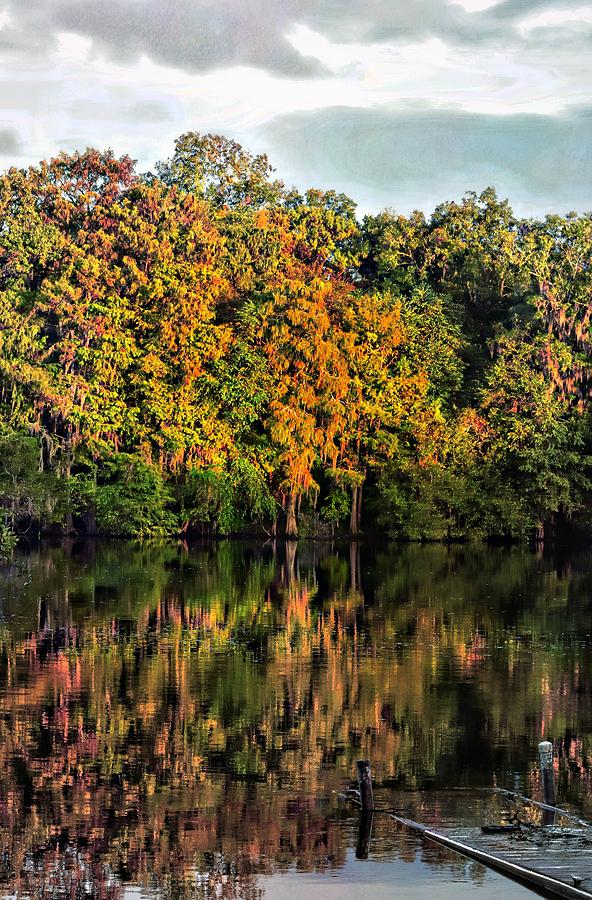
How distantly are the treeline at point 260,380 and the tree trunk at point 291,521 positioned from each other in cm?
11

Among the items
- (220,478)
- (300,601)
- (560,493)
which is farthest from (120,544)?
(300,601)

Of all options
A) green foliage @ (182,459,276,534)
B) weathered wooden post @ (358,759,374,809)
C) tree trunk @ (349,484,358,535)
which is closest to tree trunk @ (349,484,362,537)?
tree trunk @ (349,484,358,535)

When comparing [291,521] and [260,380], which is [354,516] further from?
[260,380]

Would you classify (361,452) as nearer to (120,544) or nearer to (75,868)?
(120,544)

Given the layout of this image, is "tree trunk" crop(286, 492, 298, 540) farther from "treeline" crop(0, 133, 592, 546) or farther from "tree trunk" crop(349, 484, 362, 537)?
"tree trunk" crop(349, 484, 362, 537)

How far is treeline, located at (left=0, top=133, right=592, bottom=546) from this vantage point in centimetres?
6372

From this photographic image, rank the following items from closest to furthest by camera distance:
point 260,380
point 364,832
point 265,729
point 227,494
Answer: point 364,832 → point 265,729 → point 227,494 → point 260,380

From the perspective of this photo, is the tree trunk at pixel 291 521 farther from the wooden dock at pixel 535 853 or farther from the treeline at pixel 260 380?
the wooden dock at pixel 535 853

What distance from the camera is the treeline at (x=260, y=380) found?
63.7m

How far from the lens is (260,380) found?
65.4 meters

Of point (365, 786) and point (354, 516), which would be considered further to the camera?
point (354, 516)

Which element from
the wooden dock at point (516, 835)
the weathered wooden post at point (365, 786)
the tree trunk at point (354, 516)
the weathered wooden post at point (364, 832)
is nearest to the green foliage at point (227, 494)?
the tree trunk at point (354, 516)

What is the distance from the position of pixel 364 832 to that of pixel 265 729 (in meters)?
4.94

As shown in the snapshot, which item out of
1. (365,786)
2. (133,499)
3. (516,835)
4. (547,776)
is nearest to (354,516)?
(133,499)
